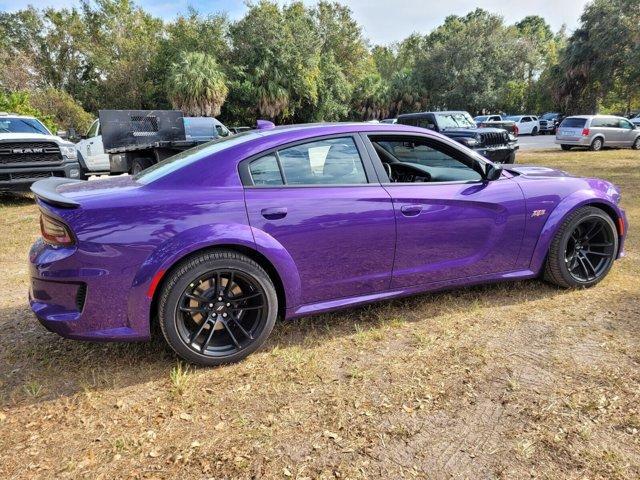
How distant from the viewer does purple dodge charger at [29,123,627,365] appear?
2.68 metres

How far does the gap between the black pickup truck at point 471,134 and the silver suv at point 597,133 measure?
6643mm

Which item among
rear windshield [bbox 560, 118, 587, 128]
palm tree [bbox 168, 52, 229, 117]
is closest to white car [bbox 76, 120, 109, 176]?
palm tree [bbox 168, 52, 229, 117]

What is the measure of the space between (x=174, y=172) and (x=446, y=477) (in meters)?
2.26

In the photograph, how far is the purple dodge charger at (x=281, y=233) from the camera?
2.68 m

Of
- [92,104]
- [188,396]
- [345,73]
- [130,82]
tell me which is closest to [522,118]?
[345,73]

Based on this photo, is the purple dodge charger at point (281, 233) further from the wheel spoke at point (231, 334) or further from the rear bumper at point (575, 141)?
the rear bumper at point (575, 141)

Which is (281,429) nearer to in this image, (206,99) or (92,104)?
(206,99)

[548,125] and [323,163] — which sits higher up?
[323,163]

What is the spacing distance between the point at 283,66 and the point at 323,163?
26.5 m

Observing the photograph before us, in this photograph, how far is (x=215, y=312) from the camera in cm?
291

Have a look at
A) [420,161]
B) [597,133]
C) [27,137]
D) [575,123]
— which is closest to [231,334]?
[420,161]

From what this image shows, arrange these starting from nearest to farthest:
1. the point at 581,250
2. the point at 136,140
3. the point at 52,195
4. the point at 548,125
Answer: the point at 52,195 → the point at 581,250 → the point at 136,140 → the point at 548,125

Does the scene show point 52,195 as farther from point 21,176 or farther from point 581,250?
point 21,176

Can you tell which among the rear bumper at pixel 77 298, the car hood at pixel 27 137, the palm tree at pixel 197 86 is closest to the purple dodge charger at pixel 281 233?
the rear bumper at pixel 77 298
